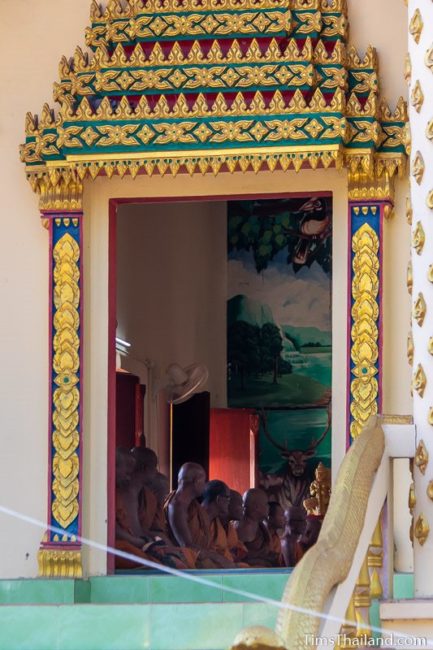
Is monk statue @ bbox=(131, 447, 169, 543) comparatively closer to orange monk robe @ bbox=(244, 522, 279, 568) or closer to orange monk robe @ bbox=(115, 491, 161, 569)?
orange monk robe @ bbox=(115, 491, 161, 569)

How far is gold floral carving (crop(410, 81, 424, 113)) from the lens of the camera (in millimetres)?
5902

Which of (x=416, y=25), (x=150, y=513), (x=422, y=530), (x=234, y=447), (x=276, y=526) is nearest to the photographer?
(x=422, y=530)

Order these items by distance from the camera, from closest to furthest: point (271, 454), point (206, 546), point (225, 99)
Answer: point (225, 99)
point (206, 546)
point (271, 454)

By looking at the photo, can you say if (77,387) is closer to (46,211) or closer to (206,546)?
(46,211)

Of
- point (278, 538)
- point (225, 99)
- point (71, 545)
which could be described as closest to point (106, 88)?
point (225, 99)

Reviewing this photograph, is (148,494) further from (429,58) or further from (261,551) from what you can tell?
(429,58)

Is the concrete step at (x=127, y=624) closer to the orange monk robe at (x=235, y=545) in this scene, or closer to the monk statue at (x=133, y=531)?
the monk statue at (x=133, y=531)

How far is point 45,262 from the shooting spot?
8.64 meters

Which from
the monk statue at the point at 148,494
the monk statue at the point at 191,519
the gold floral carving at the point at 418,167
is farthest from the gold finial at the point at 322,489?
the gold floral carving at the point at 418,167

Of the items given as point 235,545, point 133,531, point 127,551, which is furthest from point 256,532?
point 127,551

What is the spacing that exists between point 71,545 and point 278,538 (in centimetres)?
204

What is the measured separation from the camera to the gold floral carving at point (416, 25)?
19.5 ft

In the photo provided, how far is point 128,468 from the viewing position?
977 cm

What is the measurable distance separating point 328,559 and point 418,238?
4.45 feet
